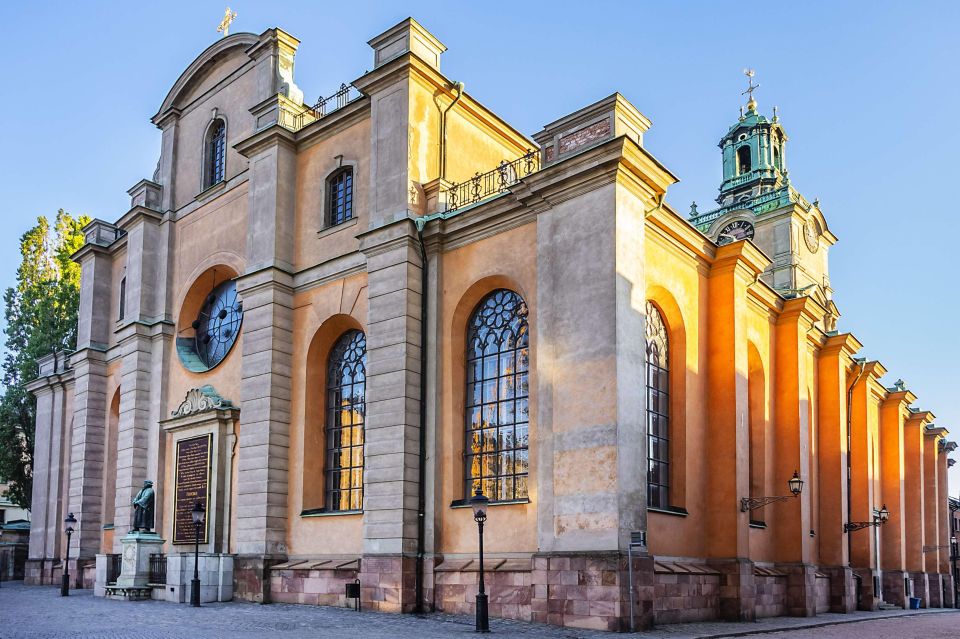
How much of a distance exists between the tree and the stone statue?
1775 cm

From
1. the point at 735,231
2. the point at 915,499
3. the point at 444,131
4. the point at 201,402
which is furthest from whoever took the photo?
the point at 735,231

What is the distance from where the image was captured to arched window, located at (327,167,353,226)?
24.0 meters

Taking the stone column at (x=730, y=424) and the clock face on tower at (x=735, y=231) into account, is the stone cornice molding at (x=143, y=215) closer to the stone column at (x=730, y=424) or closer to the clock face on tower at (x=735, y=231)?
the stone column at (x=730, y=424)

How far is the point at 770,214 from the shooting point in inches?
1560

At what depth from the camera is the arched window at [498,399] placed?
19.7 m

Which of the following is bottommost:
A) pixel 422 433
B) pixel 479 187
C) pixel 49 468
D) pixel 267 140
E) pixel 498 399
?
pixel 49 468

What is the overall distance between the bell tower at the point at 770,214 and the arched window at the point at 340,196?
61.0ft

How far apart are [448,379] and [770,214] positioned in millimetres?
23766

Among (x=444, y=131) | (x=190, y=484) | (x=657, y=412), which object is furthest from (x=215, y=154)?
(x=657, y=412)

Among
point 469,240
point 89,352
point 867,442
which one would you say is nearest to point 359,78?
point 469,240

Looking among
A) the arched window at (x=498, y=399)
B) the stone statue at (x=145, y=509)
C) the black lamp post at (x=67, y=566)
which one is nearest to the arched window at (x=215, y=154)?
the stone statue at (x=145, y=509)

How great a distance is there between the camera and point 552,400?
18094 mm

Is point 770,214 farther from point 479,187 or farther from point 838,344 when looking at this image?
point 479,187

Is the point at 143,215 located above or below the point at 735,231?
below
